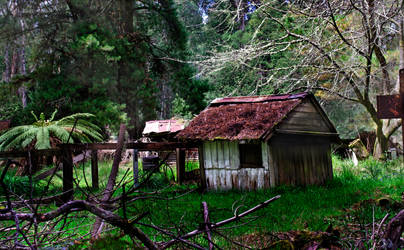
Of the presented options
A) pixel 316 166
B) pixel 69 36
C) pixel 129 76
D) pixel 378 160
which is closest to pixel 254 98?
pixel 316 166

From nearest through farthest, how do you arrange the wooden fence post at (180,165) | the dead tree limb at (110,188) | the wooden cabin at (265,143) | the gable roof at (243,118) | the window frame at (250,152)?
the dead tree limb at (110,188) → the gable roof at (243,118) → the wooden cabin at (265,143) → the window frame at (250,152) → the wooden fence post at (180,165)

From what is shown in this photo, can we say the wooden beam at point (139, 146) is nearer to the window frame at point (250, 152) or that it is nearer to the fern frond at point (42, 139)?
the window frame at point (250, 152)

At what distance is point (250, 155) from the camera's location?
368 inches

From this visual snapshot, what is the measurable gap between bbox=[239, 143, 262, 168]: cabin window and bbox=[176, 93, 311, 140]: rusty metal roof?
0.64 m

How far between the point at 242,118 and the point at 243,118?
3 centimetres

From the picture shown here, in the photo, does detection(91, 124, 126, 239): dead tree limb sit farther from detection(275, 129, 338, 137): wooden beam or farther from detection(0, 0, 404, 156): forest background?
detection(0, 0, 404, 156): forest background

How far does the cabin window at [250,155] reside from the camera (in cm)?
924

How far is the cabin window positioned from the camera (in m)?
9.24

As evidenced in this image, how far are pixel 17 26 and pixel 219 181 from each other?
34.8 feet

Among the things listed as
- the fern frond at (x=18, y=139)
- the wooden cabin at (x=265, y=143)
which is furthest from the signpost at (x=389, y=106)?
the fern frond at (x=18, y=139)

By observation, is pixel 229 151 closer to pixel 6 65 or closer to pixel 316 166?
pixel 316 166

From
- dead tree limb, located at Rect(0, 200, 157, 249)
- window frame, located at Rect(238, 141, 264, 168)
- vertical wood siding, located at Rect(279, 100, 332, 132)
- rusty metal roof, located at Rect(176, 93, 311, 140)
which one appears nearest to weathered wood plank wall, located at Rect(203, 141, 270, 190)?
window frame, located at Rect(238, 141, 264, 168)

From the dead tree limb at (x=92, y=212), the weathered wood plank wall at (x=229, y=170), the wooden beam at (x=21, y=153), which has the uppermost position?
the wooden beam at (x=21, y=153)

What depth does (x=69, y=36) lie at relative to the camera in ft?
49.9
